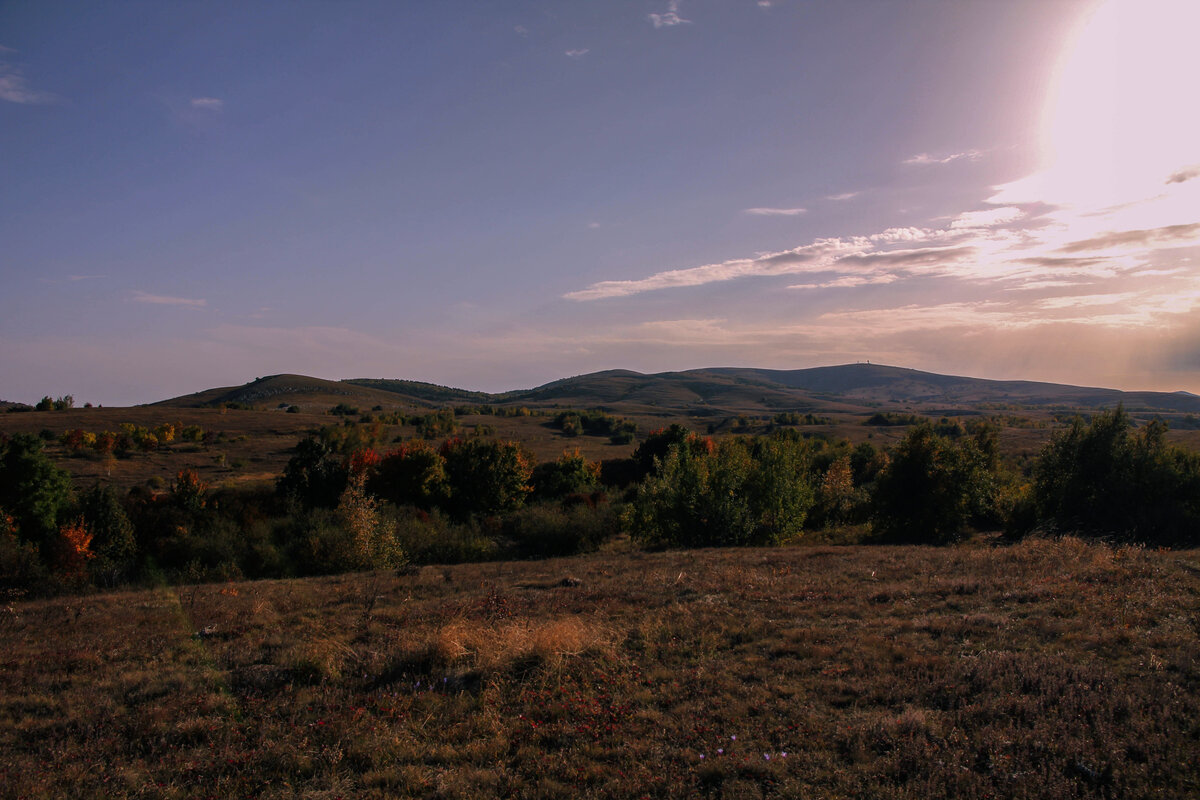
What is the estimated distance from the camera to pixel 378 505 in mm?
42156

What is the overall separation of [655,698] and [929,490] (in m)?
30.5

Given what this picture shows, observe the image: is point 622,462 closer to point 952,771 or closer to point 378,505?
point 378,505

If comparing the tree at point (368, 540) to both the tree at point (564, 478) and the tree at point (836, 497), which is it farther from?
the tree at point (836, 497)

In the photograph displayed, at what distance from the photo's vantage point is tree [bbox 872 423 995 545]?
104 ft

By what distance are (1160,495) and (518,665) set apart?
32.2 m

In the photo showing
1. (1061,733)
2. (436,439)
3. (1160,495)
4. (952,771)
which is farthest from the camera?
(436,439)

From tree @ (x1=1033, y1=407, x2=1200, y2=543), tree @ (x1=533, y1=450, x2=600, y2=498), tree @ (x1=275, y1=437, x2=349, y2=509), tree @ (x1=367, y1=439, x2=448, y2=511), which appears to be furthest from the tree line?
tree @ (x1=533, y1=450, x2=600, y2=498)

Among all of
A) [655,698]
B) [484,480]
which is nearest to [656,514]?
[484,480]

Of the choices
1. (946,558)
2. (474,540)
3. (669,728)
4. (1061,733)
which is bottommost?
(474,540)

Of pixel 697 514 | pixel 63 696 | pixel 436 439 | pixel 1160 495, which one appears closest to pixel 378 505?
pixel 697 514

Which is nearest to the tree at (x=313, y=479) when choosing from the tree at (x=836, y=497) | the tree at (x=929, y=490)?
the tree at (x=836, y=497)

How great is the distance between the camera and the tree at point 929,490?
31578 millimetres

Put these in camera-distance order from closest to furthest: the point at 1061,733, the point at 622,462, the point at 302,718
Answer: the point at 1061,733 < the point at 302,718 < the point at 622,462

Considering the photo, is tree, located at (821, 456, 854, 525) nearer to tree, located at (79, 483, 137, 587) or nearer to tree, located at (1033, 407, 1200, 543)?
tree, located at (1033, 407, 1200, 543)
